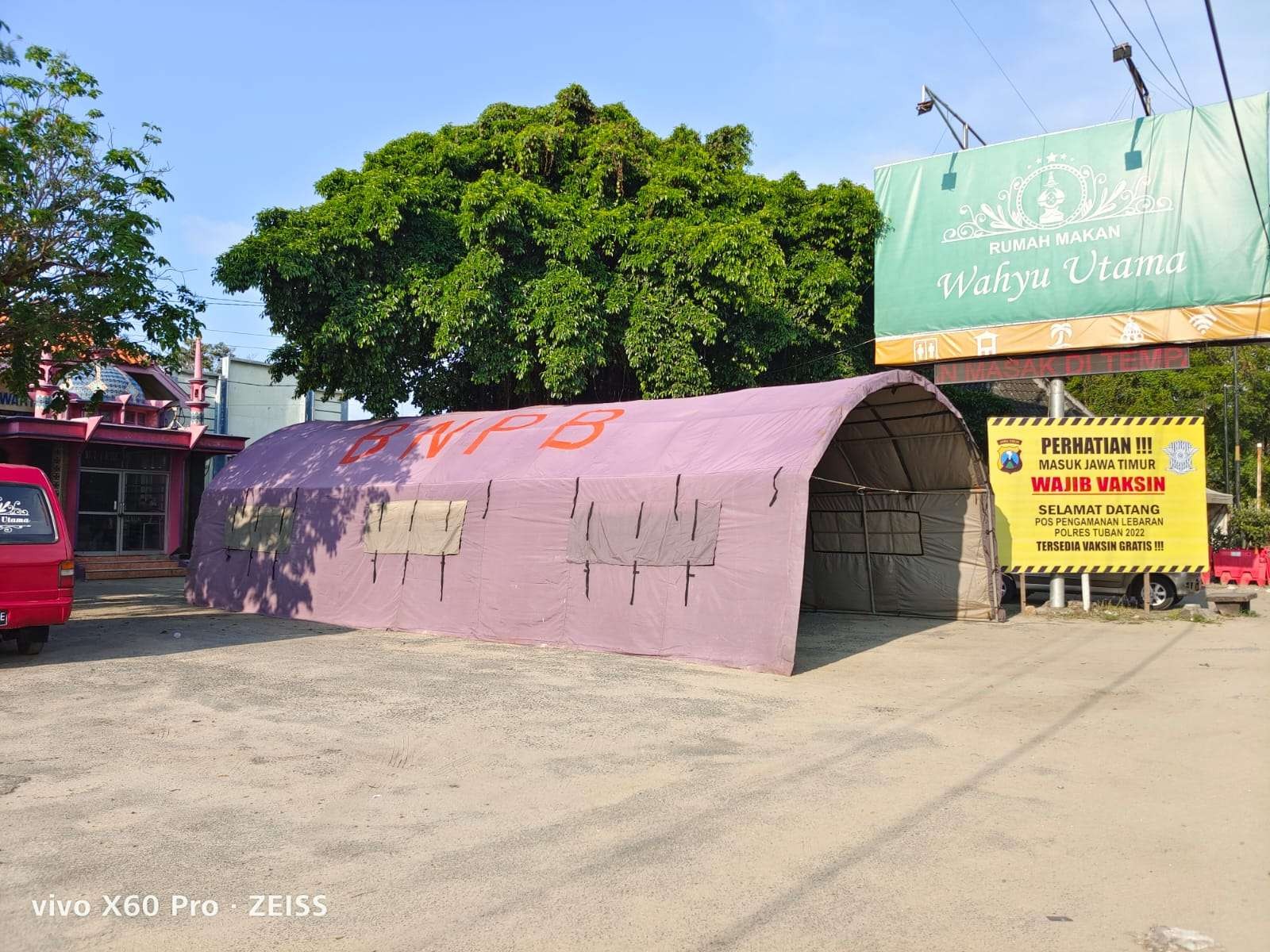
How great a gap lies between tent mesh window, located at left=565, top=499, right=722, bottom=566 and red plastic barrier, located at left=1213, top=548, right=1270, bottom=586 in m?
27.0

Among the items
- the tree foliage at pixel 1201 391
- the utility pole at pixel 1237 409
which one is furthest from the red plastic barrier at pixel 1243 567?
the tree foliage at pixel 1201 391

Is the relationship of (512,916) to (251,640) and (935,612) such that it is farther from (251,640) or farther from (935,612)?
(935,612)

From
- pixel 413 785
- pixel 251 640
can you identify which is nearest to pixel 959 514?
pixel 251 640

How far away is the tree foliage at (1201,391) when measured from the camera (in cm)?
4338

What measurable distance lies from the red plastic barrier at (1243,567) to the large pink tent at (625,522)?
20.1 metres

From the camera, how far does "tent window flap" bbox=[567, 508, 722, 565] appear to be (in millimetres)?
12242

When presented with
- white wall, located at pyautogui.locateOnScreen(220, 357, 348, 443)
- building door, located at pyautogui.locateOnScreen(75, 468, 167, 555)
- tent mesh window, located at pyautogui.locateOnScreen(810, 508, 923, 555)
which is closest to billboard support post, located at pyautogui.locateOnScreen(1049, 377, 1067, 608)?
tent mesh window, located at pyautogui.locateOnScreen(810, 508, 923, 555)

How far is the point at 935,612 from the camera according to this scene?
17.4m

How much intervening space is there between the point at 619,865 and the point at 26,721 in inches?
228

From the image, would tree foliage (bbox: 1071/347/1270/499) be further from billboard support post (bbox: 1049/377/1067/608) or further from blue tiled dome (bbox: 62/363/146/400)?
blue tiled dome (bbox: 62/363/146/400)

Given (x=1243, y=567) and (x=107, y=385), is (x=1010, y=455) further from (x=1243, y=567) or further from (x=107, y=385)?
(x=107, y=385)

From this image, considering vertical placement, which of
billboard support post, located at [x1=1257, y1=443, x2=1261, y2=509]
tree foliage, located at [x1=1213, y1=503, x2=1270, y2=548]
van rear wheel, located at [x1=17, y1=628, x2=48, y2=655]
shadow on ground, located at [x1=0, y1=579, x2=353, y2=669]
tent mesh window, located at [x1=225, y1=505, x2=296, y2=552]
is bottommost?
shadow on ground, located at [x1=0, y1=579, x2=353, y2=669]

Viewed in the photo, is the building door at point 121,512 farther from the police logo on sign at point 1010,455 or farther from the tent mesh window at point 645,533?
the police logo on sign at point 1010,455

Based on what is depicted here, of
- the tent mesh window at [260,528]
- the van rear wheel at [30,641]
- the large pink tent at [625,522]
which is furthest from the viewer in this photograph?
the tent mesh window at [260,528]
